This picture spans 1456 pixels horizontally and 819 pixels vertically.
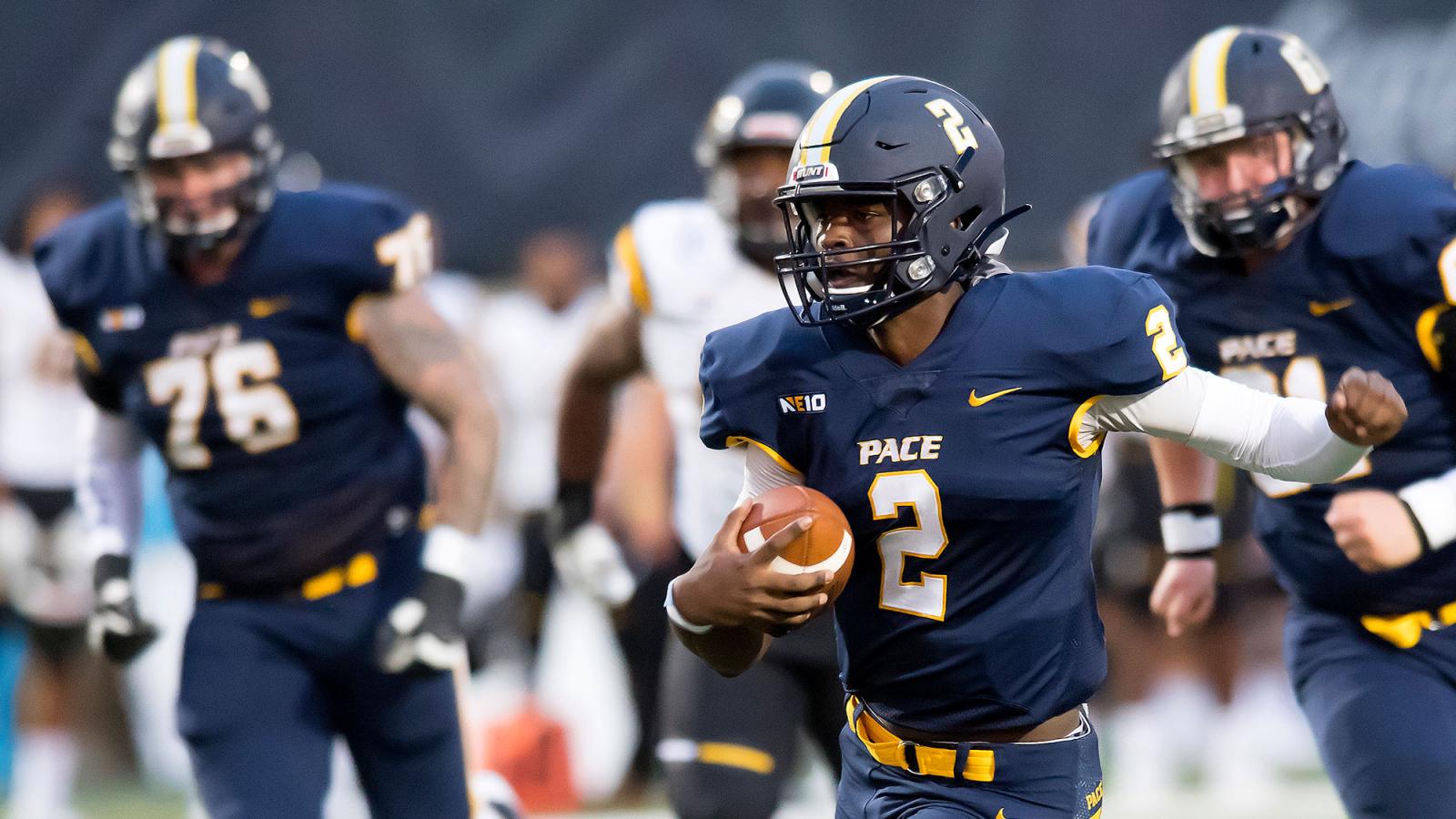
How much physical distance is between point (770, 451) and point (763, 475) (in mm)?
59

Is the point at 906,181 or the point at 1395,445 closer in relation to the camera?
the point at 906,181

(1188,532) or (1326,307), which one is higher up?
(1326,307)

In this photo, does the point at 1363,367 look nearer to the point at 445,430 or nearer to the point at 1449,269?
the point at 1449,269

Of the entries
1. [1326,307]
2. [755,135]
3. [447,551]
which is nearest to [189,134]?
[447,551]

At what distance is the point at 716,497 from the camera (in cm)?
A: 399

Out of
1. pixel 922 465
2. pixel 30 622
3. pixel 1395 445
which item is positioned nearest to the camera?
pixel 922 465

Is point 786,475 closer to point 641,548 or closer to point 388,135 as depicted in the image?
point 641,548

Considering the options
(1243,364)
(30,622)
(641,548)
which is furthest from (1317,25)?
(30,622)

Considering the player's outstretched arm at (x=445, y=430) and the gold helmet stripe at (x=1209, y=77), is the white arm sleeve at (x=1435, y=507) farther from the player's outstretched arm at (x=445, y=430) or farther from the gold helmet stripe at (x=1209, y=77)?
the player's outstretched arm at (x=445, y=430)

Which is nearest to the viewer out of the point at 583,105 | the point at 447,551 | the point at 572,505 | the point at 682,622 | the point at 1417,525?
the point at 682,622

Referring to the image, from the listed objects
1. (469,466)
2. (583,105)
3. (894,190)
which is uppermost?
(894,190)

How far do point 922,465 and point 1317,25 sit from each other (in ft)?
20.2

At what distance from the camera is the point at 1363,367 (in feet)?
11.0

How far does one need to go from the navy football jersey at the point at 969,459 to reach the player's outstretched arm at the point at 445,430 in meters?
1.03
